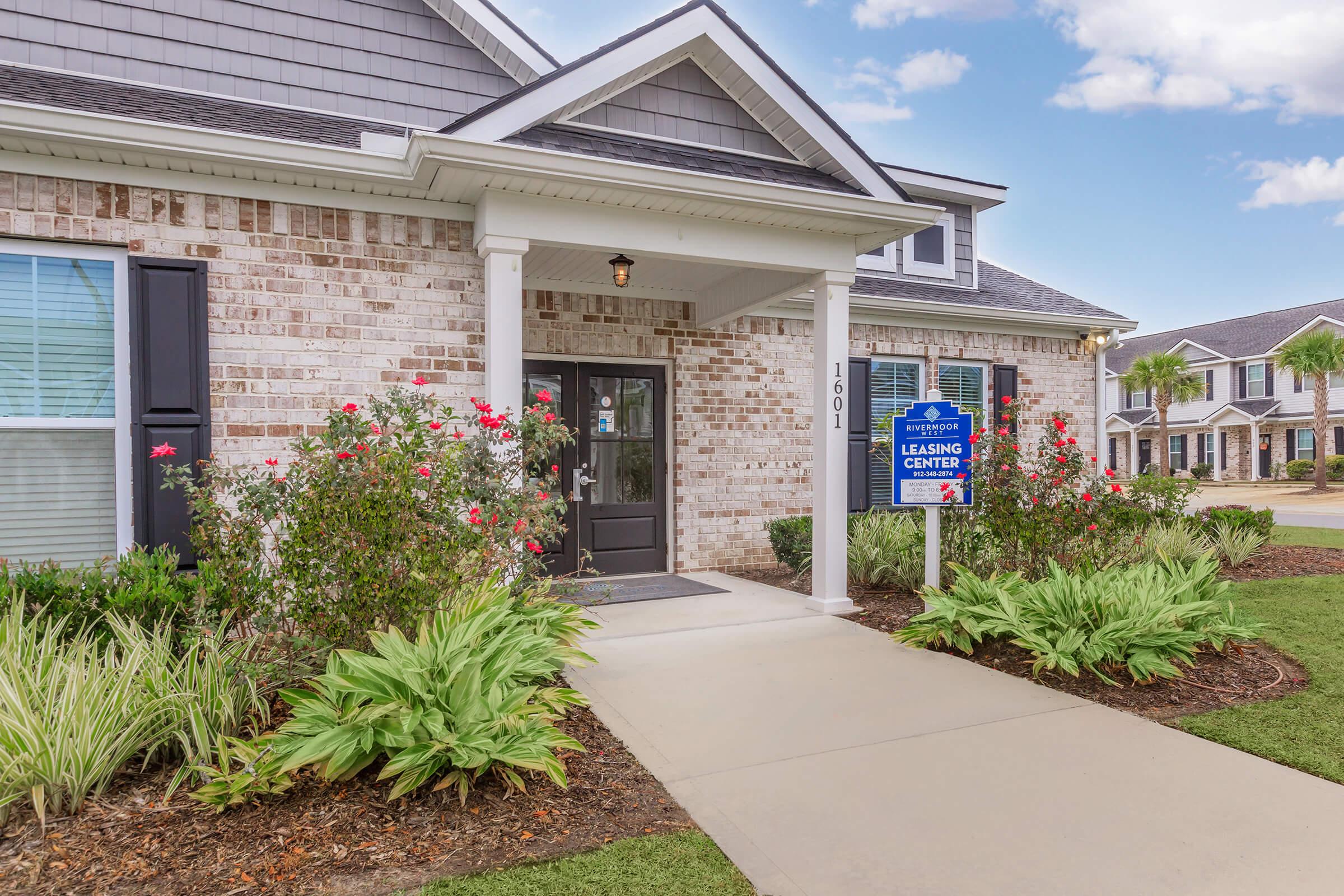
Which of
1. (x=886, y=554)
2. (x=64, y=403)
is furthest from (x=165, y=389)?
(x=886, y=554)

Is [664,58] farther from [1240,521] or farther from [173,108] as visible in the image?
[1240,521]

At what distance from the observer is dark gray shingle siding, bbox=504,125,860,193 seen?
5.44 m

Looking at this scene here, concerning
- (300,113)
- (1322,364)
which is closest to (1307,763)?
(300,113)

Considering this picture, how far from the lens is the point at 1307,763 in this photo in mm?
3295

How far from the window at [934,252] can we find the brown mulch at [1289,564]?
5.02m

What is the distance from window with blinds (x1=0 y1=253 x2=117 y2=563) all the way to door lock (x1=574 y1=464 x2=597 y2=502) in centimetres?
380

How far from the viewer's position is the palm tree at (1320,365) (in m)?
23.5

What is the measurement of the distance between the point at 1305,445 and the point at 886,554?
3143 cm

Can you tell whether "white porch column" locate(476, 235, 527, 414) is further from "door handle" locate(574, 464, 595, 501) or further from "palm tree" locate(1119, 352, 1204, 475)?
"palm tree" locate(1119, 352, 1204, 475)

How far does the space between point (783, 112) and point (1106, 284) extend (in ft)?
129

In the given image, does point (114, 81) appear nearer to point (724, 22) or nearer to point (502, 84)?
point (502, 84)

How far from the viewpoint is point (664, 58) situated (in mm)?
5949

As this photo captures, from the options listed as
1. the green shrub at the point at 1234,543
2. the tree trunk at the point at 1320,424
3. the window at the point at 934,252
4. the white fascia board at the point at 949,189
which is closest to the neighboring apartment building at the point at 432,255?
the window at the point at 934,252

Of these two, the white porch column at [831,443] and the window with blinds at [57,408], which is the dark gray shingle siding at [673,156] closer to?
the white porch column at [831,443]
